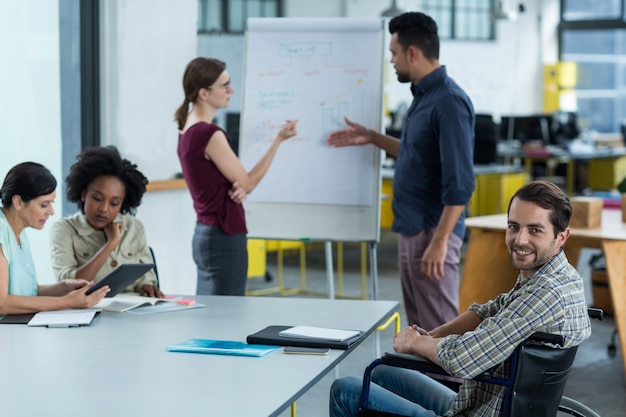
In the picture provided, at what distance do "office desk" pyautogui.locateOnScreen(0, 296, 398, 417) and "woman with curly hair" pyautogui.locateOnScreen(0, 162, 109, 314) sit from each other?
0.37 feet

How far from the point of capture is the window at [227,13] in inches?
419

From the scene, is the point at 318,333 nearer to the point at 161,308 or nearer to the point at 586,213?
the point at 161,308

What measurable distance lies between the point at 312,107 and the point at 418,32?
3.16 feet

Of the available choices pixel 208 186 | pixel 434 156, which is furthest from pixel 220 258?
pixel 434 156

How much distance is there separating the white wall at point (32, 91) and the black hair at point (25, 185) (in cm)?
165

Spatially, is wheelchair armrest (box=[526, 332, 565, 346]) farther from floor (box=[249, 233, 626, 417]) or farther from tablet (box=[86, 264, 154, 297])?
floor (box=[249, 233, 626, 417])

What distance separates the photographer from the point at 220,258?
3.82 meters

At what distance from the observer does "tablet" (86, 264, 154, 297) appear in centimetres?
296

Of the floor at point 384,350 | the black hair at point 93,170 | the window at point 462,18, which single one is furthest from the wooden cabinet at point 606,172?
the black hair at point 93,170

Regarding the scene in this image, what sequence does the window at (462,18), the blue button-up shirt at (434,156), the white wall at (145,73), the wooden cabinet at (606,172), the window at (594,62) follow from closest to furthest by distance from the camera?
the blue button-up shirt at (434,156) → the white wall at (145,73) → the wooden cabinet at (606,172) → the window at (462,18) → the window at (594,62)

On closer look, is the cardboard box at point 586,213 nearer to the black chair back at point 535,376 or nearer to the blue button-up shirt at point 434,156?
the blue button-up shirt at point 434,156

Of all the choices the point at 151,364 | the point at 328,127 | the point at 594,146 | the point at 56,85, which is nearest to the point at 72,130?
the point at 56,85

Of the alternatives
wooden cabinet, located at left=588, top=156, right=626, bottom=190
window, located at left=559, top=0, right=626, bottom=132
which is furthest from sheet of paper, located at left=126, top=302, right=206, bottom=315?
window, located at left=559, top=0, right=626, bottom=132

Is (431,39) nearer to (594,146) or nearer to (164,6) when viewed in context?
(164,6)
